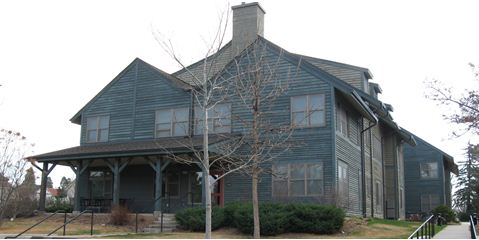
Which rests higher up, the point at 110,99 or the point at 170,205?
the point at 110,99

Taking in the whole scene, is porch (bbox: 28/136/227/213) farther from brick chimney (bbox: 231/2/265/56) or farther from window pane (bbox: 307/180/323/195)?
brick chimney (bbox: 231/2/265/56)

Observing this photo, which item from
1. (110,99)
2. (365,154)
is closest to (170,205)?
(110,99)

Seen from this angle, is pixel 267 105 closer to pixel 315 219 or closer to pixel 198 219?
pixel 198 219

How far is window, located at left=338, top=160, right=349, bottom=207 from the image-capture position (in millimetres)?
23422

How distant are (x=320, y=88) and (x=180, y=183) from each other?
330 inches

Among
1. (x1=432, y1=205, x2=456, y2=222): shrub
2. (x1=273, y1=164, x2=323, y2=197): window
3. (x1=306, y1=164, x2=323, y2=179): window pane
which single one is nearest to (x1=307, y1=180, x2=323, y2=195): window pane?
(x1=273, y1=164, x2=323, y2=197): window

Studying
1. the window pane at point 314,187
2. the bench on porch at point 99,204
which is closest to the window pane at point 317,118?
the window pane at point 314,187

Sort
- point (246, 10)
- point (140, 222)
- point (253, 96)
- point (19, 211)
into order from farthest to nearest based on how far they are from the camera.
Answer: point (246, 10)
point (19, 211)
point (140, 222)
point (253, 96)

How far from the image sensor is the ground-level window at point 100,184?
29.2 meters

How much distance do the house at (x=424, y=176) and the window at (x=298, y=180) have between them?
2452 centimetres

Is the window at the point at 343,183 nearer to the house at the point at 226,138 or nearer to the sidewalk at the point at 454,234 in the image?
the house at the point at 226,138

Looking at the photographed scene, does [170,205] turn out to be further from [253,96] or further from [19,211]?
[253,96]

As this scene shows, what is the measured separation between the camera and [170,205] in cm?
2653

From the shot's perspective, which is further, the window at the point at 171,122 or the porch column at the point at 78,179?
the window at the point at 171,122
